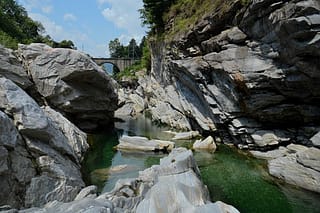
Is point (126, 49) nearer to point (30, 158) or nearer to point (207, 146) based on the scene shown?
point (207, 146)

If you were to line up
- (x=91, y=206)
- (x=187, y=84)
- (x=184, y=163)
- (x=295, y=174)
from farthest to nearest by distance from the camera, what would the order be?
(x=187, y=84), (x=295, y=174), (x=184, y=163), (x=91, y=206)

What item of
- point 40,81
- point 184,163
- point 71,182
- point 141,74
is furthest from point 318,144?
point 141,74

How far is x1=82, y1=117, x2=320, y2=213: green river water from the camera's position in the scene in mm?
10914

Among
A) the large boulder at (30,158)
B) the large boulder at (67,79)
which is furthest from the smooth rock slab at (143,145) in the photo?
the large boulder at (30,158)

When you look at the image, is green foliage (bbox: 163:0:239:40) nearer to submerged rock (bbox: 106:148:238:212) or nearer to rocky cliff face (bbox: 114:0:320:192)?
rocky cliff face (bbox: 114:0:320:192)

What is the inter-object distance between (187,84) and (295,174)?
13863 millimetres

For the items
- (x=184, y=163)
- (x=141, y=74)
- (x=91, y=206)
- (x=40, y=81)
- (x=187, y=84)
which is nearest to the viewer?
(x=91, y=206)

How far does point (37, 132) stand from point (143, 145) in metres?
9.57

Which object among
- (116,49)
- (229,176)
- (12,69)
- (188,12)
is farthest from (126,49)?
(229,176)

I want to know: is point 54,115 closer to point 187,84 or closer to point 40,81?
point 40,81

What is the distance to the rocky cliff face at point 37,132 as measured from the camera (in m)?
9.21

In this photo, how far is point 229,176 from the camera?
46.6 feet

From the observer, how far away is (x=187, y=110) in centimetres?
2611

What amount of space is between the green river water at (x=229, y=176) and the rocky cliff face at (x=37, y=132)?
60.3 inches
